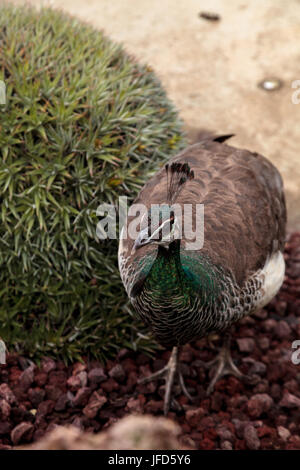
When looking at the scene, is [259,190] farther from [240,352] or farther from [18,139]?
[18,139]

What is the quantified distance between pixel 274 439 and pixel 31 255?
1.51 m

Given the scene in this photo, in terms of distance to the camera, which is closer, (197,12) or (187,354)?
(187,354)

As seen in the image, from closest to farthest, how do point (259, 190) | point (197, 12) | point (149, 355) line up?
point (259, 190) → point (149, 355) → point (197, 12)

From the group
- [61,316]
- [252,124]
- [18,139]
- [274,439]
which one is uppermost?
[252,124]

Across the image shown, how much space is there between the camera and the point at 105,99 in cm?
305

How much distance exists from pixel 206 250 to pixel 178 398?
0.89 m

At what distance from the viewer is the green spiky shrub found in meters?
2.87

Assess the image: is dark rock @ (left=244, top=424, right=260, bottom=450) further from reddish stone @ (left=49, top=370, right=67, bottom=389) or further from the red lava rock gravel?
reddish stone @ (left=49, top=370, right=67, bottom=389)

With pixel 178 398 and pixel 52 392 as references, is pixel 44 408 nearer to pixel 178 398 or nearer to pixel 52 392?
pixel 52 392

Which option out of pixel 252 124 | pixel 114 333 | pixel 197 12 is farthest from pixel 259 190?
pixel 197 12

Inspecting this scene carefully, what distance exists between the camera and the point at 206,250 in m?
2.58

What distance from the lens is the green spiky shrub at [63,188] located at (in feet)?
9.41

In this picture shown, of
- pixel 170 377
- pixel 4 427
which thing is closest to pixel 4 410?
pixel 4 427

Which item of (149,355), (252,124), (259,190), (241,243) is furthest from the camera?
(252,124)
